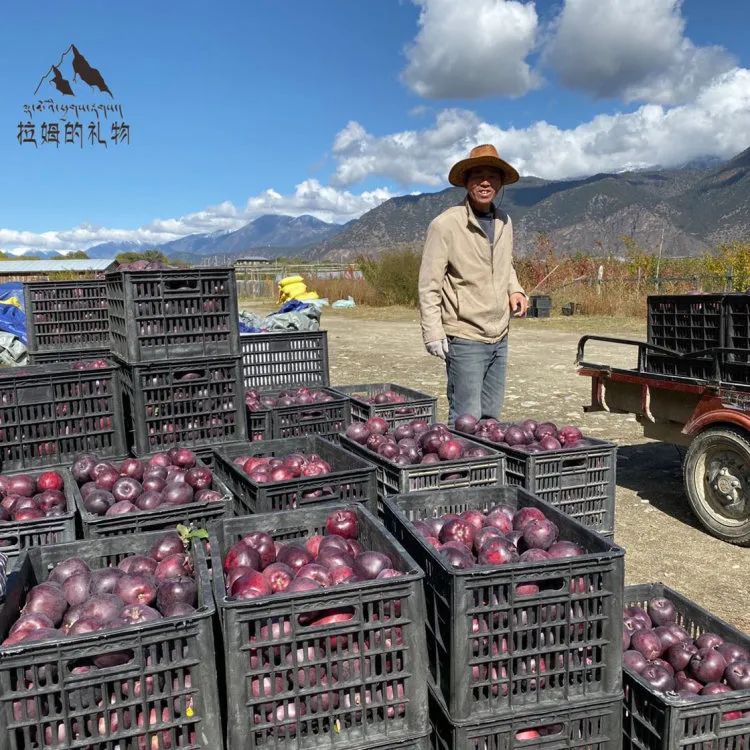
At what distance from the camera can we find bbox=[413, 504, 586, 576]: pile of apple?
2.72 meters

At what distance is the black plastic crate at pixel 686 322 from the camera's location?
18.1 feet

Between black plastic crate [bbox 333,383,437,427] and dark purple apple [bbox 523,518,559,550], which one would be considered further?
black plastic crate [bbox 333,383,437,427]

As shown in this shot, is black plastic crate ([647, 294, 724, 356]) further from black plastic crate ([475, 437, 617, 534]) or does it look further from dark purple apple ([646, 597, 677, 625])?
dark purple apple ([646, 597, 677, 625])

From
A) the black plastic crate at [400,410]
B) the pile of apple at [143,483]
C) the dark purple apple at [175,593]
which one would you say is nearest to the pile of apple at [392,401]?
the black plastic crate at [400,410]

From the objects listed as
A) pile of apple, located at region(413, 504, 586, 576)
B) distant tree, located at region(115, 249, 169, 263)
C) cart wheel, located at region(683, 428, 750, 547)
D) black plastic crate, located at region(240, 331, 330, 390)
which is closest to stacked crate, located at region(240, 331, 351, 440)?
black plastic crate, located at region(240, 331, 330, 390)

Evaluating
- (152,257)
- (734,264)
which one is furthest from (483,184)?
(734,264)

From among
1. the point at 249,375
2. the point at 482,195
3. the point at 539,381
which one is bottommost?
the point at 539,381

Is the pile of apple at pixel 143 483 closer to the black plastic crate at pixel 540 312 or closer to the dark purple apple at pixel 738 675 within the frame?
the dark purple apple at pixel 738 675

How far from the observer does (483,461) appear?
4.19 meters

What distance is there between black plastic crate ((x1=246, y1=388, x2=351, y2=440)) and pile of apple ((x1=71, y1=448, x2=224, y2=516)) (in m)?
1.27

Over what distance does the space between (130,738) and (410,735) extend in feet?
2.83

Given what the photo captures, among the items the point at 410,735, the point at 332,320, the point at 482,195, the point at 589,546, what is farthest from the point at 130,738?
the point at 332,320

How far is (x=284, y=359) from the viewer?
709cm

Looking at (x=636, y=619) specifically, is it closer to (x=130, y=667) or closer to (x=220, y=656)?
(x=220, y=656)
